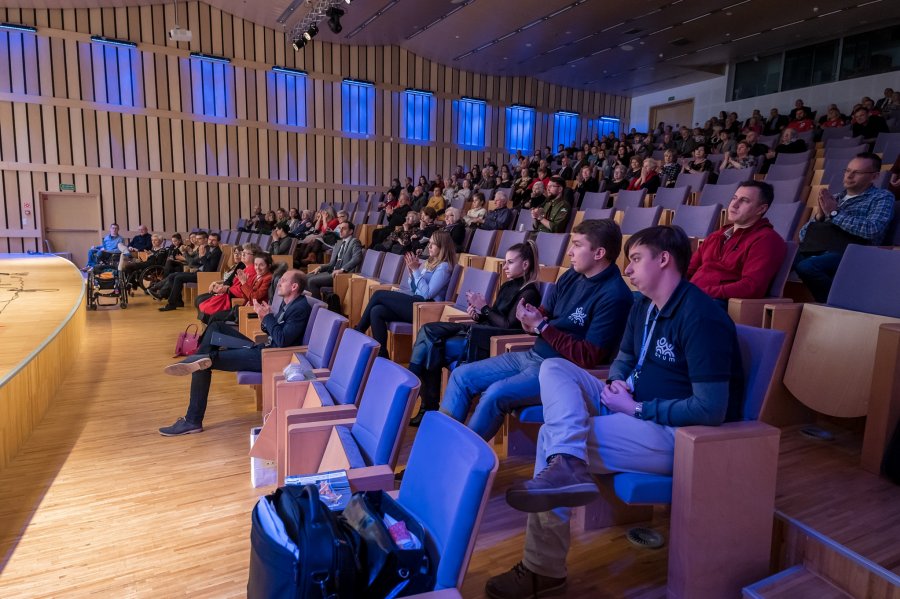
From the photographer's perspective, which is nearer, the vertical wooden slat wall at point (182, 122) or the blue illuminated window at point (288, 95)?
the vertical wooden slat wall at point (182, 122)

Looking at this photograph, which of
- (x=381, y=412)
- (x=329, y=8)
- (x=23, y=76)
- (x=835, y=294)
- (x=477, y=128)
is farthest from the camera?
(x=477, y=128)

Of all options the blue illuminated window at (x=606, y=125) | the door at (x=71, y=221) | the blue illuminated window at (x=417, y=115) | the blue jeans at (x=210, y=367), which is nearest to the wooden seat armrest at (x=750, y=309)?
the blue jeans at (x=210, y=367)

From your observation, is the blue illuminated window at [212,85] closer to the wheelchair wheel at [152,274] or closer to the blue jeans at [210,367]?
the wheelchair wheel at [152,274]

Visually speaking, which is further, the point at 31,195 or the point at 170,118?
the point at 170,118

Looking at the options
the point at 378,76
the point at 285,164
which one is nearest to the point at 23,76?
the point at 285,164

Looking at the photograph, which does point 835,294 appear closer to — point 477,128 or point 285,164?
point 285,164

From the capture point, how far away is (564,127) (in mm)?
14445

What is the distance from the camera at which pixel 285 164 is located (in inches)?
443

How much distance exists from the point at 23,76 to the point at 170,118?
7.24 ft

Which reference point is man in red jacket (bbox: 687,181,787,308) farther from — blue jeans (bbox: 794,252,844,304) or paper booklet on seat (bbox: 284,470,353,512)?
paper booklet on seat (bbox: 284,470,353,512)

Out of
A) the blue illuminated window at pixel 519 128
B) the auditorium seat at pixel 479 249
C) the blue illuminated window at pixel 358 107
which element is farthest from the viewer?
the blue illuminated window at pixel 519 128

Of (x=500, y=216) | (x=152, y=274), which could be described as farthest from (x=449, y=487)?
(x=152, y=274)

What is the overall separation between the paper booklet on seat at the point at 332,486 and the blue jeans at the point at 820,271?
2388 mm

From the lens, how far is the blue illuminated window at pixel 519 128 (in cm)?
Answer: 1360
